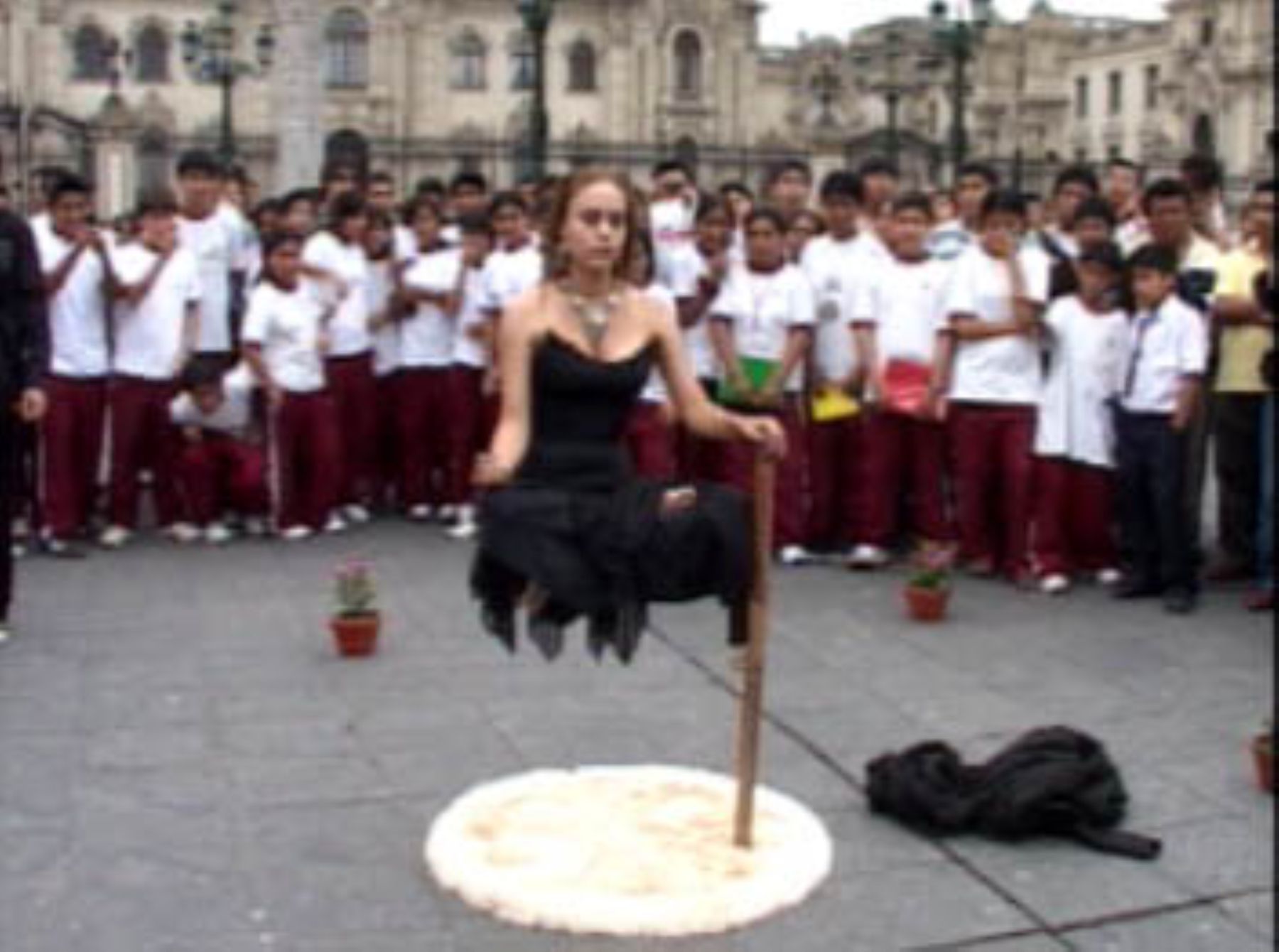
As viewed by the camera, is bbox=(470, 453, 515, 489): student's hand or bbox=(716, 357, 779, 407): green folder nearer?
bbox=(470, 453, 515, 489): student's hand

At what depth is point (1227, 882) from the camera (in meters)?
4.84

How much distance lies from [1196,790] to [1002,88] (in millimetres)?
80783

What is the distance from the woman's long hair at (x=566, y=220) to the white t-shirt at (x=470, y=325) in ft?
16.3

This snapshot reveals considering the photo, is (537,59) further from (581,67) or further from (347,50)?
(581,67)

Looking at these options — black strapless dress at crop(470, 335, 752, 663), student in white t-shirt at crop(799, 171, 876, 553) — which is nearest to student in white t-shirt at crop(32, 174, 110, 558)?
student in white t-shirt at crop(799, 171, 876, 553)

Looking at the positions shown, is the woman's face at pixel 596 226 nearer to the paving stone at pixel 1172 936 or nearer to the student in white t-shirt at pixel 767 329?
the paving stone at pixel 1172 936

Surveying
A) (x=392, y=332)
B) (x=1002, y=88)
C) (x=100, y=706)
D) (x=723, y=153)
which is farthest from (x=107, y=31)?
(x=100, y=706)

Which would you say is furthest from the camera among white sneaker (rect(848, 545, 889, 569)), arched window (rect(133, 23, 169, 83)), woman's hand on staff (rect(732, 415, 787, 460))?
arched window (rect(133, 23, 169, 83))

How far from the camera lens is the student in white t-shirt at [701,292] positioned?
9.33 m

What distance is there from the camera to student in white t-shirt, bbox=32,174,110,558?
9414 mm

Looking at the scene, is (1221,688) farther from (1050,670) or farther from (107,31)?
(107,31)

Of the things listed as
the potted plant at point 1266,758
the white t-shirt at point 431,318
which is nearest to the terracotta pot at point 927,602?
the potted plant at point 1266,758

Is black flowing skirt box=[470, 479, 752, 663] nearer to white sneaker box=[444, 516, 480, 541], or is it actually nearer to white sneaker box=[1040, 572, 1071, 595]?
white sneaker box=[1040, 572, 1071, 595]

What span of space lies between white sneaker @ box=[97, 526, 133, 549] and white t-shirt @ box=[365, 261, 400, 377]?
1.73 meters
